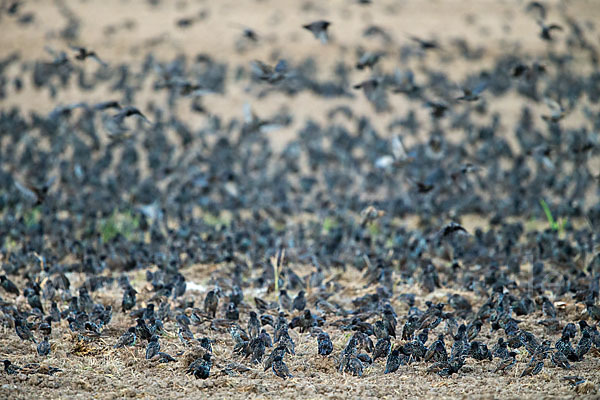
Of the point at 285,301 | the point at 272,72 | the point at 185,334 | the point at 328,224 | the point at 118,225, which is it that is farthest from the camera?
the point at 328,224

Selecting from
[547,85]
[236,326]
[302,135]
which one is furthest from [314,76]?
[236,326]

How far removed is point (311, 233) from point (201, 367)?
3.48 metres

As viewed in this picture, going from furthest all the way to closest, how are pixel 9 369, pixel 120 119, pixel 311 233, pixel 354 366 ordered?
pixel 311 233, pixel 120 119, pixel 354 366, pixel 9 369

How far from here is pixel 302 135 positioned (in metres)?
11.2

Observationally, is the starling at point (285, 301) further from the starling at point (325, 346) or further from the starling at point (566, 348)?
the starling at point (566, 348)

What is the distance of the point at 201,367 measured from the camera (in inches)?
165

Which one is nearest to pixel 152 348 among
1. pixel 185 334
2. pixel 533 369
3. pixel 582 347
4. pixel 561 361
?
pixel 185 334

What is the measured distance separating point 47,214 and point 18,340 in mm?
3279

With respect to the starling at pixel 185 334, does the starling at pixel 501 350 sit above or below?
above

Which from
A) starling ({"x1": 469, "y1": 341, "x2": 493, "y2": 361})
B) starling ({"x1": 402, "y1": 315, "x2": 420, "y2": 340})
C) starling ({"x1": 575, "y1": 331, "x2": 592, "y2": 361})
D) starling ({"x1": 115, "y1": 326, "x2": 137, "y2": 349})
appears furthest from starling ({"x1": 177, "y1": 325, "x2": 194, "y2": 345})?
starling ({"x1": 575, "y1": 331, "x2": 592, "y2": 361})

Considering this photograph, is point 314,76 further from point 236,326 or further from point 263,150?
point 236,326

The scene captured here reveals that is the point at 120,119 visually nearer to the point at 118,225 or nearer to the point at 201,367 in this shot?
the point at 118,225

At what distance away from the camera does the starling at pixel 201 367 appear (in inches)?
165

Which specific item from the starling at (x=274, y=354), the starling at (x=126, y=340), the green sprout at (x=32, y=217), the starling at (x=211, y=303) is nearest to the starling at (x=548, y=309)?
the starling at (x=274, y=354)
